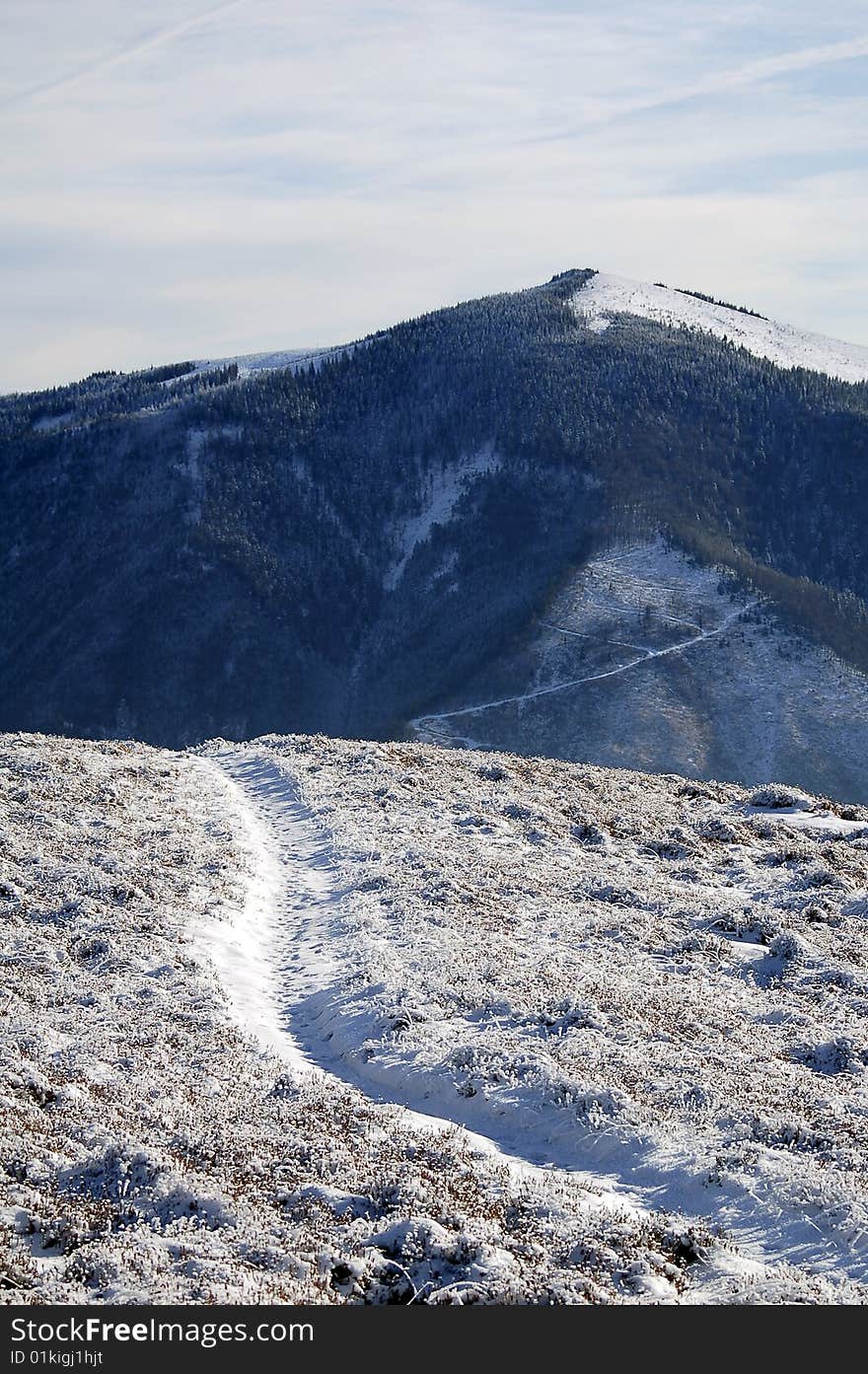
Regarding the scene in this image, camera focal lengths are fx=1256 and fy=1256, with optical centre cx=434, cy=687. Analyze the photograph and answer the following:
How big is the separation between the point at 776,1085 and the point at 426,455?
5701 inches

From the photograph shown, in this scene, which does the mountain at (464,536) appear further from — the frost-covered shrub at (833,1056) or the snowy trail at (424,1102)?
the frost-covered shrub at (833,1056)

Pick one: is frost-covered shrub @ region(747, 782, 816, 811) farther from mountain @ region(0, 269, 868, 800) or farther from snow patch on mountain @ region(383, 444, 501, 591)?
snow patch on mountain @ region(383, 444, 501, 591)

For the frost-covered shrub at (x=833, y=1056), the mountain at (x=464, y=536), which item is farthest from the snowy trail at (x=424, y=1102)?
the mountain at (x=464, y=536)

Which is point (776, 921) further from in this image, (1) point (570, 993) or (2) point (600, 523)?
(2) point (600, 523)

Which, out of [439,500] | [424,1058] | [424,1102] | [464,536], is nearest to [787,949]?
[424,1058]

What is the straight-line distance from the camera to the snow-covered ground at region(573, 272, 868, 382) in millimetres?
173375

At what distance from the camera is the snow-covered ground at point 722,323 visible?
569ft

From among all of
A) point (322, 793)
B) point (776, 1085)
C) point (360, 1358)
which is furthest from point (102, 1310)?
point (322, 793)

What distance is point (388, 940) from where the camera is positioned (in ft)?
71.8

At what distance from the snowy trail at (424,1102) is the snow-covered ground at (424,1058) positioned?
51mm

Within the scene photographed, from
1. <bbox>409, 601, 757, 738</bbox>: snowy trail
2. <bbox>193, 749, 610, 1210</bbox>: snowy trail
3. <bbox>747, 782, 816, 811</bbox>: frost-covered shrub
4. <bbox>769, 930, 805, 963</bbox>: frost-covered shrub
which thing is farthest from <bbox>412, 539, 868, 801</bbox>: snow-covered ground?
<bbox>769, 930, 805, 963</bbox>: frost-covered shrub

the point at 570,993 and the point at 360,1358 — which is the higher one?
the point at 360,1358

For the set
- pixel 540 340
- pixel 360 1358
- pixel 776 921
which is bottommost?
pixel 776 921

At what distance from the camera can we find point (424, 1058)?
16.5 metres
